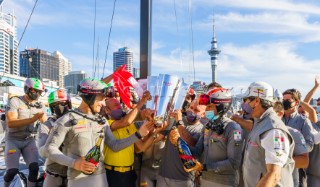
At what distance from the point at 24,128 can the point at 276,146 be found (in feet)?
13.8

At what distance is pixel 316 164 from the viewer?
16.3 feet

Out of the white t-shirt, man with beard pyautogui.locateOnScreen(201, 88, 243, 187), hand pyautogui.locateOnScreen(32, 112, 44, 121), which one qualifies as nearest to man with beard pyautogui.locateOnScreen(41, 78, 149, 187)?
man with beard pyautogui.locateOnScreen(201, 88, 243, 187)

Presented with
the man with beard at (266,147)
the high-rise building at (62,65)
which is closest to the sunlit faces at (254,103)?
the man with beard at (266,147)

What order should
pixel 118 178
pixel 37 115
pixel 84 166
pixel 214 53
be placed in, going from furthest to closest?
pixel 214 53 < pixel 37 115 < pixel 118 178 < pixel 84 166

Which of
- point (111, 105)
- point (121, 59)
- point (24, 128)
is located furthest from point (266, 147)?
point (121, 59)

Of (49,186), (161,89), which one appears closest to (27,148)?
(49,186)

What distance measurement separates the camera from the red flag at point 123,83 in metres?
4.45

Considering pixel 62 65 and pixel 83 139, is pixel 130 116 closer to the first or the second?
pixel 83 139

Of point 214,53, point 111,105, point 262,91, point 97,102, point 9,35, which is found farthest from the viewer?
point 214,53

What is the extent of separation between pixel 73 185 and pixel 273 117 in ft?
6.93

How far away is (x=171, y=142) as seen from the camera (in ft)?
13.1

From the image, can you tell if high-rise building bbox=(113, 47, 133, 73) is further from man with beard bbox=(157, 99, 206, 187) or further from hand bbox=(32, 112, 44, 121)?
man with beard bbox=(157, 99, 206, 187)

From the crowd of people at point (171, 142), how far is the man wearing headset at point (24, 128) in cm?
2

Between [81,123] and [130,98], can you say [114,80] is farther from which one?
[81,123]
